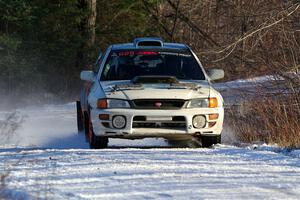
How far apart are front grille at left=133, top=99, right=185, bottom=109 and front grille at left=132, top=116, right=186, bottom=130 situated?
15 centimetres

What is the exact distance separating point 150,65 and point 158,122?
1.56 m

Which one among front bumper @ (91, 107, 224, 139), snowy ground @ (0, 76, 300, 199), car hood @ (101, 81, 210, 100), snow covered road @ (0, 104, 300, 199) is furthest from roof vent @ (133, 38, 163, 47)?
snow covered road @ (0, 104, 300, 199)

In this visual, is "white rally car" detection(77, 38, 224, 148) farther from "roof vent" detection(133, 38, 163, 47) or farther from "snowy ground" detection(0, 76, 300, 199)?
"roof vent" detection(133, 38, 163, 47)

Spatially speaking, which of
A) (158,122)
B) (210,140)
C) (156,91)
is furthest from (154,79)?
(210,140)

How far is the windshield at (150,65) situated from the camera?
1188 centimetres

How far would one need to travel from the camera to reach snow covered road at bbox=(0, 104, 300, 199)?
6637 millimetres

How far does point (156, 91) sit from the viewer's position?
Result: 35.6 feet

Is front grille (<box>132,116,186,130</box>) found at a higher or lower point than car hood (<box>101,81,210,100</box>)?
lower

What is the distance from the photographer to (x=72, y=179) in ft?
24.0

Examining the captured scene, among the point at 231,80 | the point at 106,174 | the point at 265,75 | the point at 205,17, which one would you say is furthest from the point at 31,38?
the point at 106,174

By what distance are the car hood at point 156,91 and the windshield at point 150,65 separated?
30.2 inches

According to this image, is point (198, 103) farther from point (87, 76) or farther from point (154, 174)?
point (154, 174)

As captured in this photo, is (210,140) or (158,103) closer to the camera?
(158,103)

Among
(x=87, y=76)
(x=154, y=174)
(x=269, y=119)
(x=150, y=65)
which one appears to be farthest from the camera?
(x=269, y=119)
